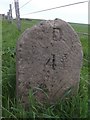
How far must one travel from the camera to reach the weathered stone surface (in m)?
3.64

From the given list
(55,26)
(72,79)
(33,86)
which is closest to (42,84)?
(33,86)

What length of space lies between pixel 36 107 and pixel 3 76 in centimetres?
77

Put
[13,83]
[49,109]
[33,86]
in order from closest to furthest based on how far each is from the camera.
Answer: [49,109] → [33,86] → [13,83]

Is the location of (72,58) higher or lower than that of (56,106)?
higher

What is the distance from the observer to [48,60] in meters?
3.71

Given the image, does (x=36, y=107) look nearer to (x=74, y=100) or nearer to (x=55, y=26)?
(x=74, y=100)

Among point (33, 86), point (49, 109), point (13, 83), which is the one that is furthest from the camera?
point (13, 83)

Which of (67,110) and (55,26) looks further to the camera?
(55,26)

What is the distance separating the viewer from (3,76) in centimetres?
415

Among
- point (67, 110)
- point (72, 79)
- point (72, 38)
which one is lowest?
point (67, 110)

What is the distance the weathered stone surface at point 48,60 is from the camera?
364cm

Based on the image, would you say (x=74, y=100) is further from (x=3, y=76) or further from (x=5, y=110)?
(x=3, y=76)

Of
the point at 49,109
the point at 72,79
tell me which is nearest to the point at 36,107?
the point at 49,109

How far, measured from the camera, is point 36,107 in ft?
11.6
